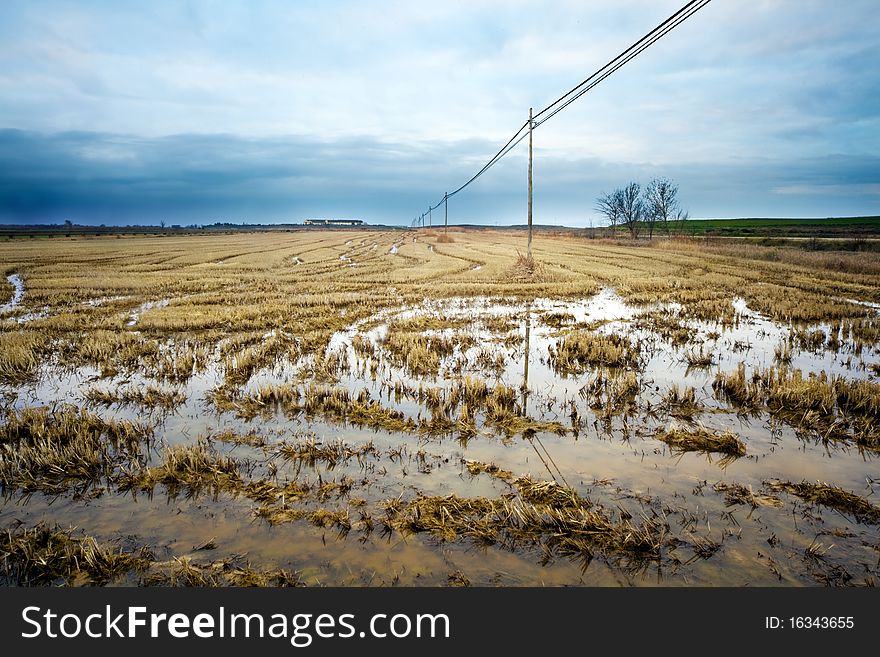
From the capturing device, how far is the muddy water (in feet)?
13.9

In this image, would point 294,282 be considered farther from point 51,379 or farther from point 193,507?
point 193,507

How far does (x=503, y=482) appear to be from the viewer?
5.68 metres

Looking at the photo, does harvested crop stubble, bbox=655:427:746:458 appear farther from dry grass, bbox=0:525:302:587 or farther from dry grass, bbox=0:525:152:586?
dry grass, bbox=0:525:152:586

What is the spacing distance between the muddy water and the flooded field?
30mm

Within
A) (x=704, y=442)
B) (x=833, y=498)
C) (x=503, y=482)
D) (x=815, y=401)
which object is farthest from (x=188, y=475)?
(x=815, y=401)

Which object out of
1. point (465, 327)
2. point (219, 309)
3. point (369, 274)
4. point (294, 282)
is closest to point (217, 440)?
point (465, 327)

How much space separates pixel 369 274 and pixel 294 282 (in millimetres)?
4832

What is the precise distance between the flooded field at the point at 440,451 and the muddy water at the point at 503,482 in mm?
30

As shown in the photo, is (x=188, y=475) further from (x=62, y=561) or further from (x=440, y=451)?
(x=440, y=451)

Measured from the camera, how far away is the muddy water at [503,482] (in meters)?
4.24

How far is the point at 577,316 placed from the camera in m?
16.3

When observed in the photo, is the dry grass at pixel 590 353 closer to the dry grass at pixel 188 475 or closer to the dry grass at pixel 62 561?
the dry grass at pixel 188 475

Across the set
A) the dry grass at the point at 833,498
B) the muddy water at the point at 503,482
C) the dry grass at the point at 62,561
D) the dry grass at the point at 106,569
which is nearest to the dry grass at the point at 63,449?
the muddy water at the point at 503,482

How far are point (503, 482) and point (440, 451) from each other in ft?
3.63
